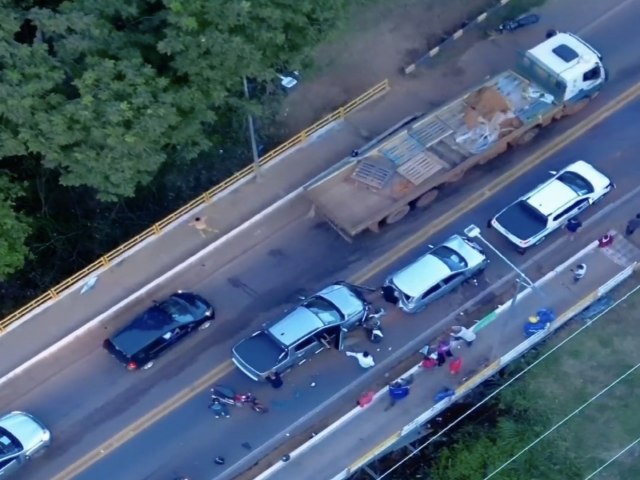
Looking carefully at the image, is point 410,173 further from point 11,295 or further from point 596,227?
point 11,295

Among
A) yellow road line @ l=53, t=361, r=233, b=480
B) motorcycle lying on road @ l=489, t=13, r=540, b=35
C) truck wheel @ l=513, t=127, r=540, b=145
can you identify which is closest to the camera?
yellow road line @ l=53, t=361, r=233, b=480

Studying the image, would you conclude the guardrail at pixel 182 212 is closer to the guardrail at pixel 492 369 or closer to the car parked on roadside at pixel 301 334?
the car parked on roadside at pixel 301 334

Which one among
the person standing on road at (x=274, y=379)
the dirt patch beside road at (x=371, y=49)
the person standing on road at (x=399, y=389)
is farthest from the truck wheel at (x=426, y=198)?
the person standing on road at (x=274, y=379)

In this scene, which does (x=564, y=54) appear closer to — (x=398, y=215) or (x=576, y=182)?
(x=576, y=182)

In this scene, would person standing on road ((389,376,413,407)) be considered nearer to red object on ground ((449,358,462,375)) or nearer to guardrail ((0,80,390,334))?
red object on ground ((449,358,462,375))

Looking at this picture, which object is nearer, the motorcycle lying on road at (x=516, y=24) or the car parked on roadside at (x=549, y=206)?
the car parked on roadside at (x=549, y=206)

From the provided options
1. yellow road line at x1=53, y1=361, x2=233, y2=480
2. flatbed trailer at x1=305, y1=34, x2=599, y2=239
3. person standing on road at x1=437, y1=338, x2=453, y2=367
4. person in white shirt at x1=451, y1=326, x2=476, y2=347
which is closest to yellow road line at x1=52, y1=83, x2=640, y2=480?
yellow road line at x1=53, y1=361, x2=233, y2=480
